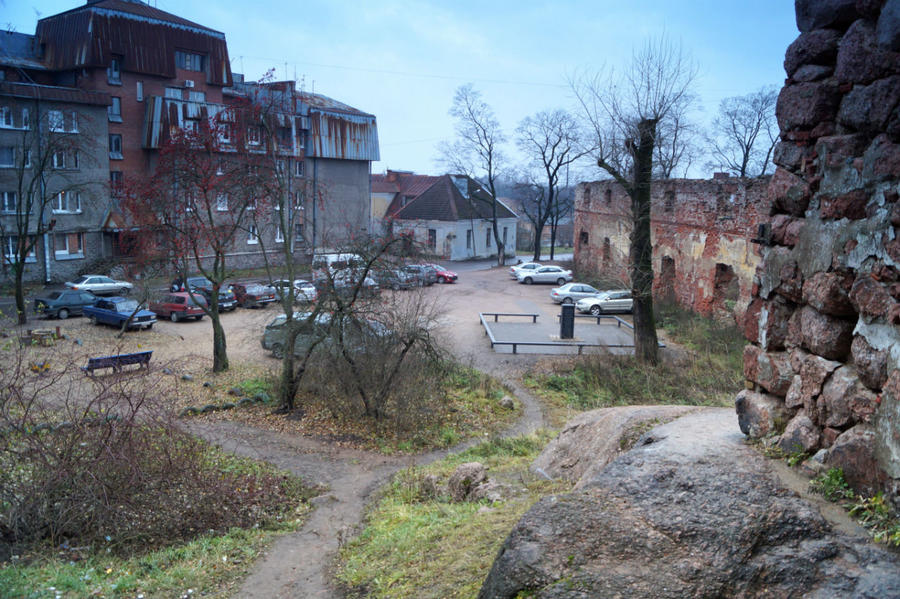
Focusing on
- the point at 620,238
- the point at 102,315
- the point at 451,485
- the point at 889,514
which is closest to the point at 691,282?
the point at 620,238

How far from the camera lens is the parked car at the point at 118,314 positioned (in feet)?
84.1

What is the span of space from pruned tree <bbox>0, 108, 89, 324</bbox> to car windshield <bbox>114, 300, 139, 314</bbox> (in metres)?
3.49

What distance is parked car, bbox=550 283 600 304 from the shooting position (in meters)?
32.1

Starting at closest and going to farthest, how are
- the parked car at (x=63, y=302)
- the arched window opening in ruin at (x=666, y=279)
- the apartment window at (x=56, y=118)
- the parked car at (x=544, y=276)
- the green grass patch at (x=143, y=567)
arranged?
the green grass patch at (x=143, y=567), the parked car at (x=63, y=302), the arched window opening in ruin at (x=666, y=279), the apartment window at (x=56, y=118), the parked car at (x=544, y=276)

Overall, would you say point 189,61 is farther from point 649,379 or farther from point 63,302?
point 649,379

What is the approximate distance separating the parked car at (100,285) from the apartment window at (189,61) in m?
13.4

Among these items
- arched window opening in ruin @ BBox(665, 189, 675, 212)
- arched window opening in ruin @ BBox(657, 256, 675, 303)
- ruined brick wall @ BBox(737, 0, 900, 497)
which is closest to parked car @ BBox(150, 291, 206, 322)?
arched window opening in ruin @ BBox(657, 256, 675, 303)

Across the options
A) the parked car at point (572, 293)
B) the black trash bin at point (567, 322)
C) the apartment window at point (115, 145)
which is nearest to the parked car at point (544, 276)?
the parked car at point (572, 293)

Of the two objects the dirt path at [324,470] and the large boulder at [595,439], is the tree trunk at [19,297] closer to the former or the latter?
the dirt path at [324,470]

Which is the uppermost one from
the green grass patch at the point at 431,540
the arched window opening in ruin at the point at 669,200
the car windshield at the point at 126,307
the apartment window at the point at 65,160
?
the apartment window at the point at 65,160

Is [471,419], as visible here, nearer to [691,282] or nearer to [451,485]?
[451,485]

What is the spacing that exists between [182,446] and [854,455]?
323 inches

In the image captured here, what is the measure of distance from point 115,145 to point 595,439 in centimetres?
3438

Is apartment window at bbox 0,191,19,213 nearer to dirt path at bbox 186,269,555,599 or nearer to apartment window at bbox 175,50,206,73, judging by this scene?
apartment window at bbox 175,50,206,73
